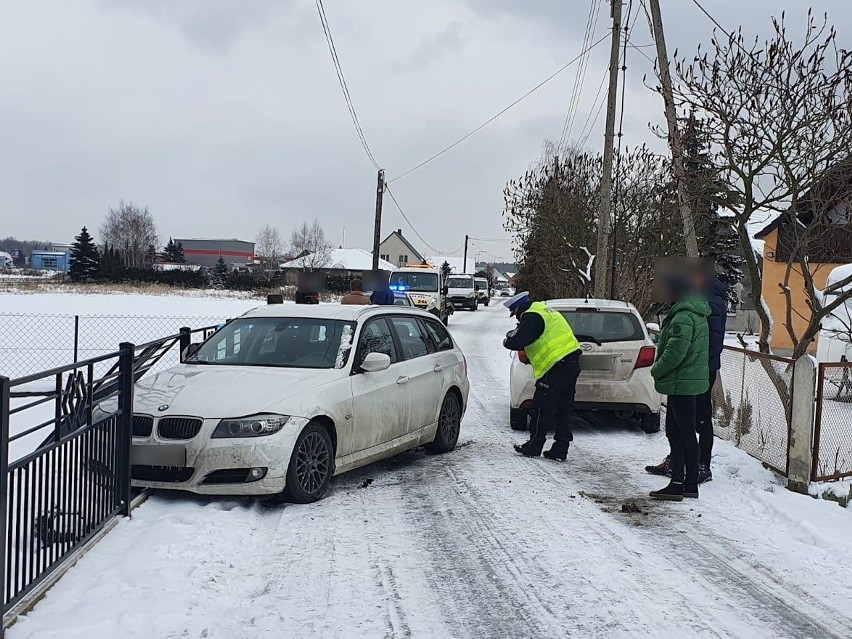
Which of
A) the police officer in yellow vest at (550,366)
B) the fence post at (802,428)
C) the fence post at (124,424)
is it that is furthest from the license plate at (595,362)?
the fence post at (124,424)

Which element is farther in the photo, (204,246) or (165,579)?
(204,246)

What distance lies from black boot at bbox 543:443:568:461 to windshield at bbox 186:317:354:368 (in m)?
2.43

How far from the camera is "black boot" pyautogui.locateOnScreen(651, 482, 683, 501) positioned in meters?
6.84

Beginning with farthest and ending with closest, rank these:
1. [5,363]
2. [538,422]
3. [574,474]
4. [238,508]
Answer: [5,363] → [538,422] → [574,474] → [238,508]

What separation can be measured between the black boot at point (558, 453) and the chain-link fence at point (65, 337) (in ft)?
24.9

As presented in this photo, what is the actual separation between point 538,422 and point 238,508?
3.44 m

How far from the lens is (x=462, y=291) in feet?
158

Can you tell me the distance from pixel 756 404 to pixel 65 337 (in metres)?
18.1

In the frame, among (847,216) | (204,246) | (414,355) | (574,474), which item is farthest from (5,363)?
(204,246)

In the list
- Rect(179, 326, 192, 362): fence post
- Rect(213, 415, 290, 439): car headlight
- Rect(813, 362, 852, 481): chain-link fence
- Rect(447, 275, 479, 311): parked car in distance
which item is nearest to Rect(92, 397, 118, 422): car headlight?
Rect(213, 415, 290, 439): car headlight

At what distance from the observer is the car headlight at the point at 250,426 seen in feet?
19.3

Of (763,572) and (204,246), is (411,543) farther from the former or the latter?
(204,246)

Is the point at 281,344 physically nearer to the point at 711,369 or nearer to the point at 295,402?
the point at 295,402

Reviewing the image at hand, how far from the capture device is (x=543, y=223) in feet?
93.4
